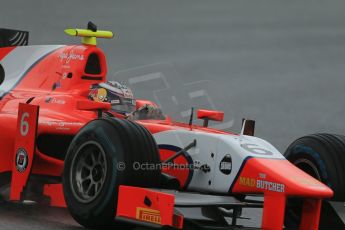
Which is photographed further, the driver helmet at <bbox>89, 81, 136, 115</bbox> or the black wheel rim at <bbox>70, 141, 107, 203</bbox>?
the driver helmet at <bbox>89, 81, 136, 115</bbox>

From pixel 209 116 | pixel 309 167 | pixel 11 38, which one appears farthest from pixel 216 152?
pixel 11 38

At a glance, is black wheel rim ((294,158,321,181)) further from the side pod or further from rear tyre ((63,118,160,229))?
the side pod

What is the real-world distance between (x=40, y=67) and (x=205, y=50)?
2760 millimetres

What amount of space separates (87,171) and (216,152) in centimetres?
99

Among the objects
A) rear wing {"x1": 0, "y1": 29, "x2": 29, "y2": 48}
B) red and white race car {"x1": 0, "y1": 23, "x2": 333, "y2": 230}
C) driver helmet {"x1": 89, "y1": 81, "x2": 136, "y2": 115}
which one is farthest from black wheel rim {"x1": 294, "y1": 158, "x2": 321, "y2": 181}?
rear wing {"x1": 0, "y1": 29, "x2": 29, "y2": 48}

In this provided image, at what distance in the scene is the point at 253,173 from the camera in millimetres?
5641

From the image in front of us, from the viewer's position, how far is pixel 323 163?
6.46 meters

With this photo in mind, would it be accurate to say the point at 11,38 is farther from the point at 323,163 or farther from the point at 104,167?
the point at 323,163

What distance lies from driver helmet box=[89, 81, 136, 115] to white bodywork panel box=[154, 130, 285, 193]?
48.1 inches

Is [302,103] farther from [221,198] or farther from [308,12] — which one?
[221,198]

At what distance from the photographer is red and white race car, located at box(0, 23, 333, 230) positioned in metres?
5.38

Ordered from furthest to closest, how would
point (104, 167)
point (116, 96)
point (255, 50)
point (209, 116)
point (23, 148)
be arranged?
point (255, 50) < point (116, 96) < point (209, 116) < point (23, 148) < point (104, 167)

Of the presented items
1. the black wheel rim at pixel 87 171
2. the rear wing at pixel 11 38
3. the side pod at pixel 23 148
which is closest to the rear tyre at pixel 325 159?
the black wheel rim at pixel 87 171

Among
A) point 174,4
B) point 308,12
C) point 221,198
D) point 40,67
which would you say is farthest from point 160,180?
point 174,4
